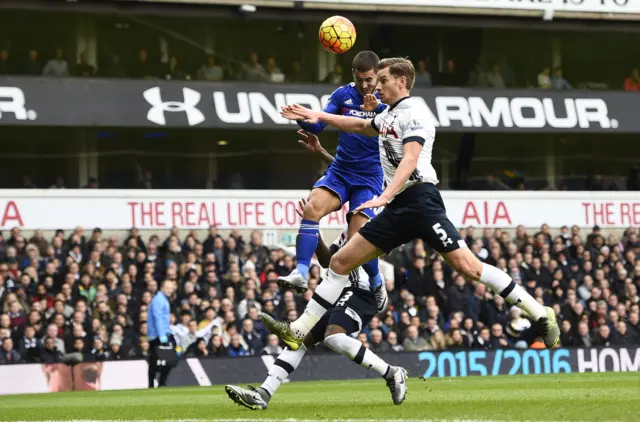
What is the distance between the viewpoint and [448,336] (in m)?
23.5

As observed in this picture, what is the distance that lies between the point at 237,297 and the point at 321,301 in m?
12.7

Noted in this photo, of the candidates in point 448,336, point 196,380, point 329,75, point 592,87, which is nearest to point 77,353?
point 196,380

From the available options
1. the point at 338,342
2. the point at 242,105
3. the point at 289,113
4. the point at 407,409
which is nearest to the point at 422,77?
the point at 242,105

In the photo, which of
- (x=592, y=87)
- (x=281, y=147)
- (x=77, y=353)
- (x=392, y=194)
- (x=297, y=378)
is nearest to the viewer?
(x=392, y=194)

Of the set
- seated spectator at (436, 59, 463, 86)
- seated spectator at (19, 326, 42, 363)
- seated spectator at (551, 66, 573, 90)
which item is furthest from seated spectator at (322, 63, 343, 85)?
seated spectator at (19, 326, 42, 363)

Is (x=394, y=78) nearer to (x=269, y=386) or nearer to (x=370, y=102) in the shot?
(x=370, y=102)

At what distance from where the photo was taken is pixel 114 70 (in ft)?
91.4

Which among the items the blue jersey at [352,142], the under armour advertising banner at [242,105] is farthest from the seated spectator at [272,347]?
the blue jersey at [352,142]

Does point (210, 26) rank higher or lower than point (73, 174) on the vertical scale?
higher

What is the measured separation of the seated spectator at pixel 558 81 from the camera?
31.1 meters

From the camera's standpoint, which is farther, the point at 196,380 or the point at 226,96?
the point at 226,96

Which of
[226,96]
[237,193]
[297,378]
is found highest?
[226,96]

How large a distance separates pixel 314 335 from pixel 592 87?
73.6 ft

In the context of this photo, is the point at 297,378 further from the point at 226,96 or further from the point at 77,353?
the point at 226,96
